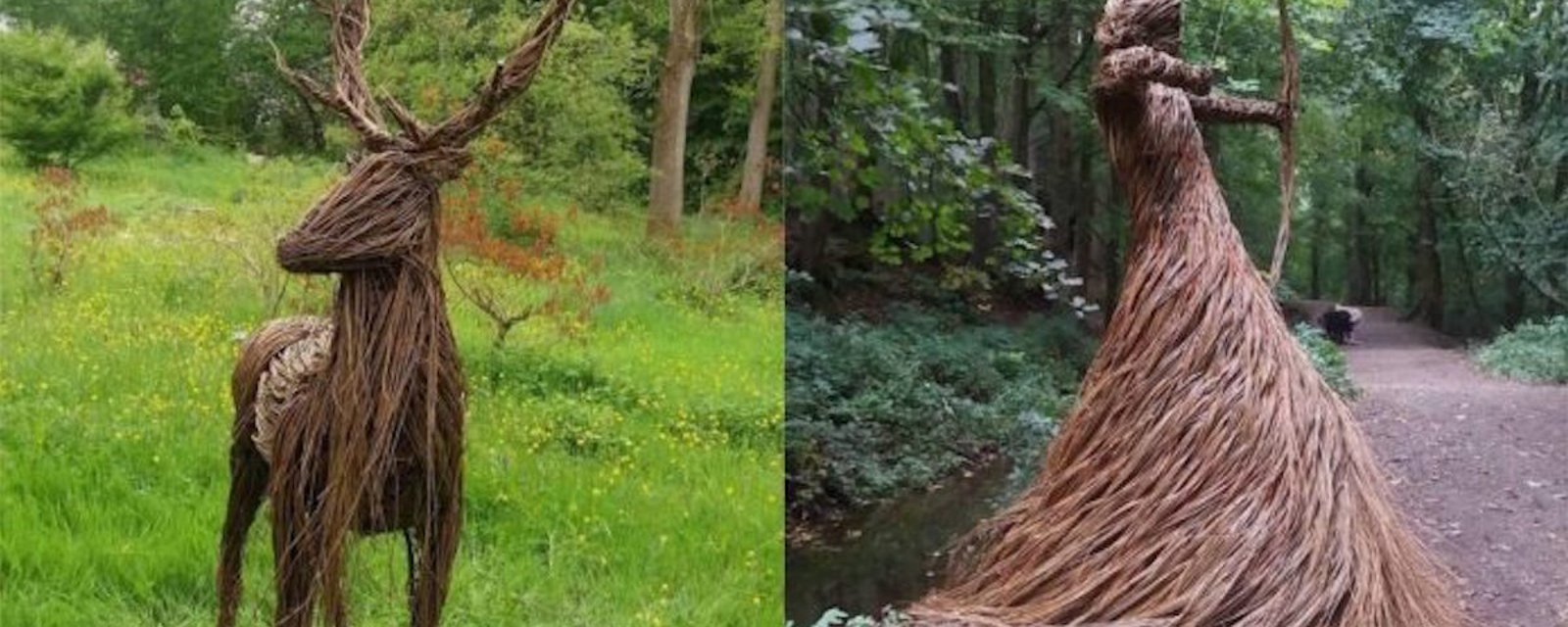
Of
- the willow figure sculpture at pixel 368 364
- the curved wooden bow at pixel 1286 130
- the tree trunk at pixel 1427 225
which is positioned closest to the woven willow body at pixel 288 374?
the willow figure sculpture at pixel 368 364

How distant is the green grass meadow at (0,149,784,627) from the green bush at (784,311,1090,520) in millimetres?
115

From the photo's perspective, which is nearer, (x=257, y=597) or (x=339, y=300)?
(x=339, y=300)

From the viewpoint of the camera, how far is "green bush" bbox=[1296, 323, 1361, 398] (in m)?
1.69

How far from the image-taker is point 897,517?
1.85 m

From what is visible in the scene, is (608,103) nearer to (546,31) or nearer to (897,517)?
(546,31)

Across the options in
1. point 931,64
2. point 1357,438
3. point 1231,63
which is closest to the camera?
point 1357,438

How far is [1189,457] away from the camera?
1.46m

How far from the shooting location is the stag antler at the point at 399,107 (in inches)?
53.2

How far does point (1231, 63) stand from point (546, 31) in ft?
2.56

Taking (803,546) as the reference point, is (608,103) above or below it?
above

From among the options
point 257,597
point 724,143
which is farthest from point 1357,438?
point 257,597

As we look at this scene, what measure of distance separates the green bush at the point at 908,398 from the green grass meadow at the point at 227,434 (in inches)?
4.5

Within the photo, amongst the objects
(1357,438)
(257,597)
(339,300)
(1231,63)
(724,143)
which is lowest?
(257,597)

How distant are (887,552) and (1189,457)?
1.63 feet
